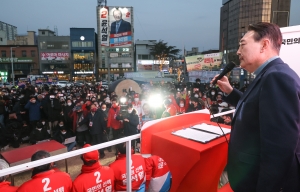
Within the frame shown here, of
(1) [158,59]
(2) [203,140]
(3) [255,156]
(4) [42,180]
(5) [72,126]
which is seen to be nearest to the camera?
(3) [255,156]

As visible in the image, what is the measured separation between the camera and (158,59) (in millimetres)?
59812

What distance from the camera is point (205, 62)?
2003 cm

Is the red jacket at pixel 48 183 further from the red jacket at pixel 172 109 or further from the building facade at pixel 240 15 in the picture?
the building facade at pixel 240 15

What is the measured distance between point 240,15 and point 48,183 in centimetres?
6557

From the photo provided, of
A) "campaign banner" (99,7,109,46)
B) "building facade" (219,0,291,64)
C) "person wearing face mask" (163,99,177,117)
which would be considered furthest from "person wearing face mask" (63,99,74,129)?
"building facade" (219,0,291,64)

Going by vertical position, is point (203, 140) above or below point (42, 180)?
above

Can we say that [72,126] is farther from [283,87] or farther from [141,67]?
[141,67]

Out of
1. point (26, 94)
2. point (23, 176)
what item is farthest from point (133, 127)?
point (26, 94)

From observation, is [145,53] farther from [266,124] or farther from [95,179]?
[266,124]

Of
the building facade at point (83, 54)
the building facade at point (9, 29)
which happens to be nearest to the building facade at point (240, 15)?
the building facade at point (83, 54)

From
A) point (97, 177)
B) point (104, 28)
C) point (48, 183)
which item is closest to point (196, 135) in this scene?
point (97, 177)

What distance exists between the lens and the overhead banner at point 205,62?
766 inches

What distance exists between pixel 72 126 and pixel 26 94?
179 inches

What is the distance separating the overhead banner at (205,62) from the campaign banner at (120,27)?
30.2 ft
